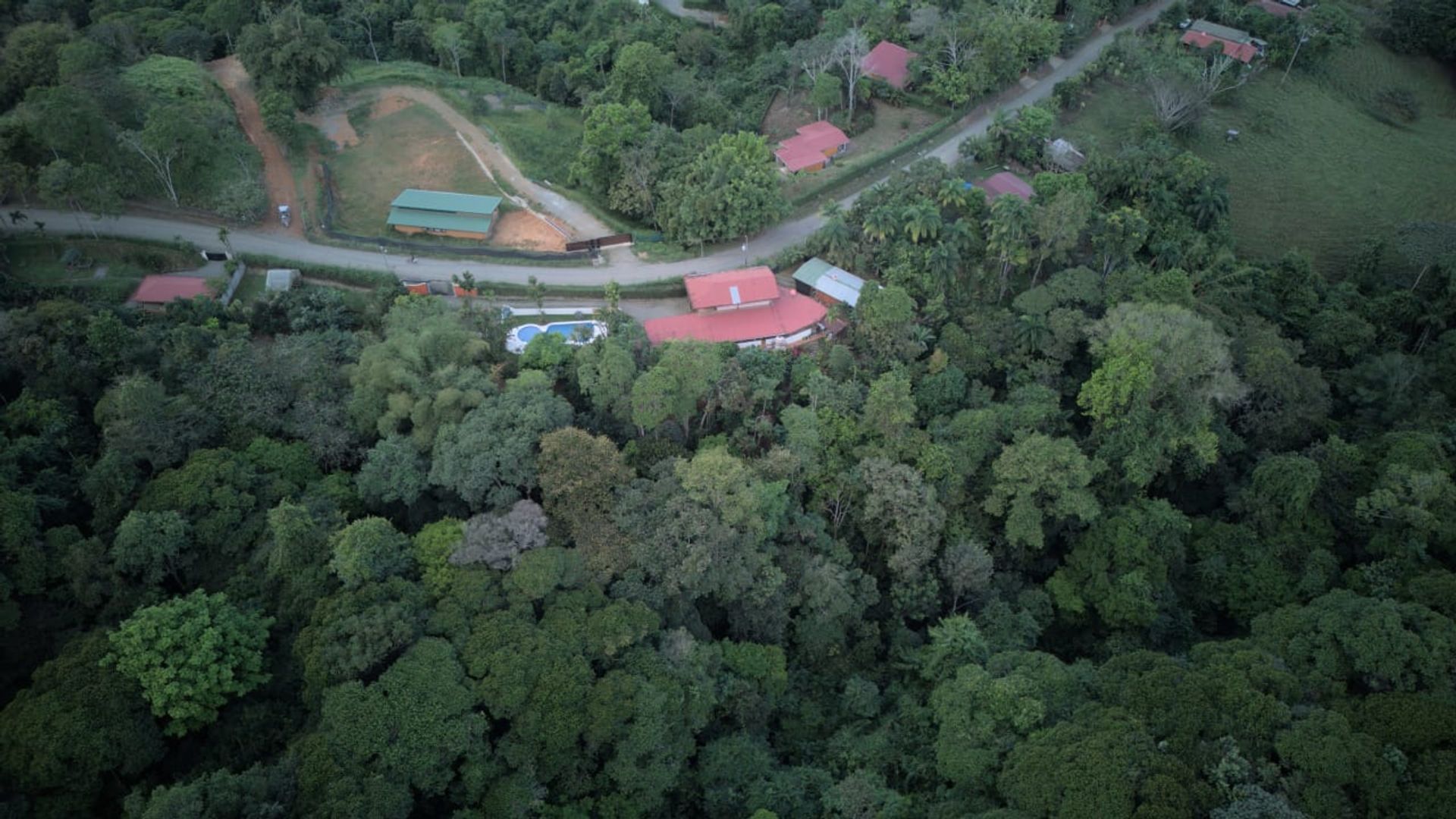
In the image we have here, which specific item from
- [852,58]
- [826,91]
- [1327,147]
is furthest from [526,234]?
[1327,147]

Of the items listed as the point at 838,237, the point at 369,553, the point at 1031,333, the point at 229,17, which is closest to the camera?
the point at 369,553

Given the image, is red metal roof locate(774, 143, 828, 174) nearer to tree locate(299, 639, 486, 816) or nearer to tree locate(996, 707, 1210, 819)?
tree locate(996, 707, 1210, 819)

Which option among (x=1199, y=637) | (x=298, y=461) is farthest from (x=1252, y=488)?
(x=298, y=461)

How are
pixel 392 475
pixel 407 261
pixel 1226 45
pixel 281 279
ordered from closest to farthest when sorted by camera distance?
pixel 392 475
pixel 281 279
pixel 407 261
pixel 1226 45

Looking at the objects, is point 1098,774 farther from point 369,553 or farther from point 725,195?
point 725,195

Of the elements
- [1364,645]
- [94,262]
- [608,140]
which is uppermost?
[608,140]

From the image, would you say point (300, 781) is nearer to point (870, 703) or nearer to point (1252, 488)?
point (870, 703)
